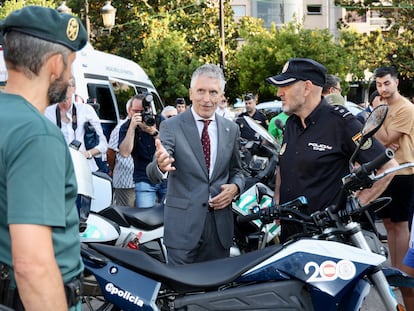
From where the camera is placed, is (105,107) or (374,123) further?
(105,107)

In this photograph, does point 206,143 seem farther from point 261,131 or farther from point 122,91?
point 122,91

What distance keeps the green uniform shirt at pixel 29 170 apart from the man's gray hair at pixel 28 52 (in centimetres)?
9

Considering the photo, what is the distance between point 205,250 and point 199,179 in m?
0.44

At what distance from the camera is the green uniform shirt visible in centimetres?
190

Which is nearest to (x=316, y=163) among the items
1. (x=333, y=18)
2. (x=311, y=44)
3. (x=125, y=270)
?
(x=125, y=270)

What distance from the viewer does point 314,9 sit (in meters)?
53.3

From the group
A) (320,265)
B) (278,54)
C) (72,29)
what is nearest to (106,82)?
(320,265)

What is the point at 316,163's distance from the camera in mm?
3930

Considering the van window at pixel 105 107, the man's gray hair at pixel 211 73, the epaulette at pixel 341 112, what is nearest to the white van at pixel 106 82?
the van window at pixel 105 107

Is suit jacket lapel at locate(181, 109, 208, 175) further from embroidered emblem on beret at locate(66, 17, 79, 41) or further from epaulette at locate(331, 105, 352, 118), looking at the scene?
embroidered emblem on beret at locate(66, 17, 79, 41)

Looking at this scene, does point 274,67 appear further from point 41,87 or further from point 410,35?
point 41,87

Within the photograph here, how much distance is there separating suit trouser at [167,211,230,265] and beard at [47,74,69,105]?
2.08 metres

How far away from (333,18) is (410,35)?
1898cm

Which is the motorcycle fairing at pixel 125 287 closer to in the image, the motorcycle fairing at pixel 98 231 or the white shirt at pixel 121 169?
the motorcycle fairing at pixel 98 231
